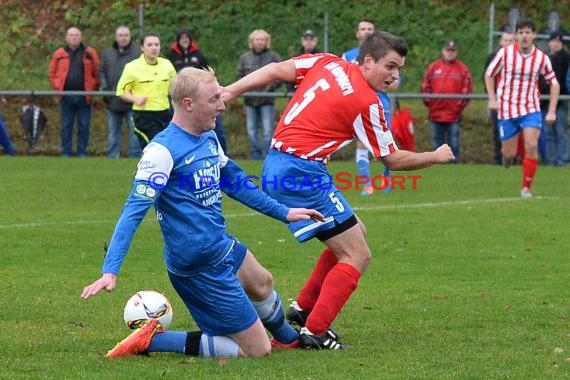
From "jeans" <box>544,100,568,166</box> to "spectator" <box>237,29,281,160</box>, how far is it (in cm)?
448

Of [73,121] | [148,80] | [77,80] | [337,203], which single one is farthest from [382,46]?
[73,121]

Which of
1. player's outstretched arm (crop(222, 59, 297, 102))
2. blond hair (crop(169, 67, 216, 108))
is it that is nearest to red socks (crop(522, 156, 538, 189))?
player's outstretched arm (crop(222, 59, 297, 102))

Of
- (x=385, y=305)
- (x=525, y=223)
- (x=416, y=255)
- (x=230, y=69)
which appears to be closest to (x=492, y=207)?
(x=525, y=223)

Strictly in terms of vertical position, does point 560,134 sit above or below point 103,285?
below

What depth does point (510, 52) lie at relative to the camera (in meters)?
16.2

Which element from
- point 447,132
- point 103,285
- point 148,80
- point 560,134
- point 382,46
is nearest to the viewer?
point 103,285

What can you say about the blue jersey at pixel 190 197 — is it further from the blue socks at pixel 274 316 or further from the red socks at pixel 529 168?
the red socks at pixel 529 168

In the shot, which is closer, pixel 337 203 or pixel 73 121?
pixel 337 203

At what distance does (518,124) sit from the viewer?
633 inches

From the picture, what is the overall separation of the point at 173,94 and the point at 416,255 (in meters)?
5.11

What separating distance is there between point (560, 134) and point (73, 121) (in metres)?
8.13

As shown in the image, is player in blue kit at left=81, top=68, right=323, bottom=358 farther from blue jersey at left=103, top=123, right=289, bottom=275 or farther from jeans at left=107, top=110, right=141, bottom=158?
jeans at left=107, top=110, right=141, bottom=158

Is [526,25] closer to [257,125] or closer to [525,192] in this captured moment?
[525,192]

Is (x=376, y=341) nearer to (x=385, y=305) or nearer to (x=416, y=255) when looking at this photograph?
(x=385, y=305)
